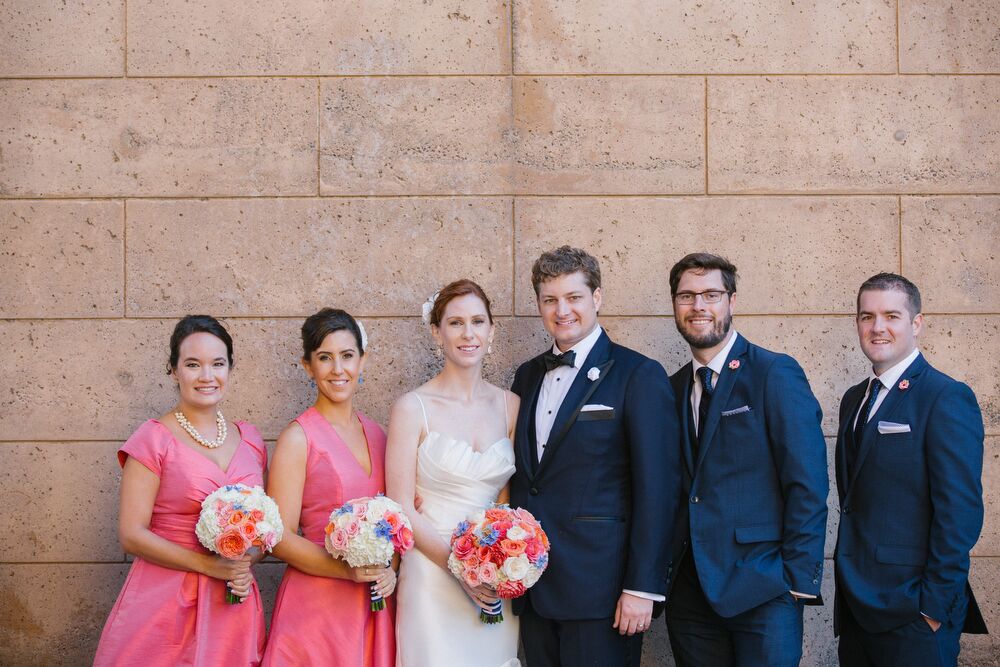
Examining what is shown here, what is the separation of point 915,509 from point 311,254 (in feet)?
10.3

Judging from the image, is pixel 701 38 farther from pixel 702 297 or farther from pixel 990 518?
pixel 990 518

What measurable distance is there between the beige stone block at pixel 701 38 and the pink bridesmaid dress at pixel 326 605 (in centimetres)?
240

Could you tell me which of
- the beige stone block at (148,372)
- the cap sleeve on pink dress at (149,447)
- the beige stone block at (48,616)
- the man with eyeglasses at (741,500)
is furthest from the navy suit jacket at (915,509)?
the beige stone block at (48,616)

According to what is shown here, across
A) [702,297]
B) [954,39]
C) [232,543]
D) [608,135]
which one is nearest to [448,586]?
[232,543]

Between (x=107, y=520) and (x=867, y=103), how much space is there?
4.67 meters

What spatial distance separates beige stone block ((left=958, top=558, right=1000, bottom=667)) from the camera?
15.2ft

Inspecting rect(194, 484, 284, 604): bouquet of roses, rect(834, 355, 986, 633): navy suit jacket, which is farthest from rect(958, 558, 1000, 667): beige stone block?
rect(194, 484, 284, 604): bouquet of roses

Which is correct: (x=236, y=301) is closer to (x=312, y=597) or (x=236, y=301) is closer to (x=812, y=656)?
(x=312, y=597)

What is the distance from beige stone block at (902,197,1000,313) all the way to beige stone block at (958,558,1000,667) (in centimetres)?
137

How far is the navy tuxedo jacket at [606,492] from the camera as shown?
3463 mm

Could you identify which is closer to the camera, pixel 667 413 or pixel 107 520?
pixel 667 413

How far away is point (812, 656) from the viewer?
15.2 feet

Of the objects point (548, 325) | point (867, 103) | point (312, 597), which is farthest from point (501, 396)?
point (867, 103)

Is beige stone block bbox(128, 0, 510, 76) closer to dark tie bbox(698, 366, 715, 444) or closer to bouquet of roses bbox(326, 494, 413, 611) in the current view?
dark tie bbox(698, 366, 715, 444)
